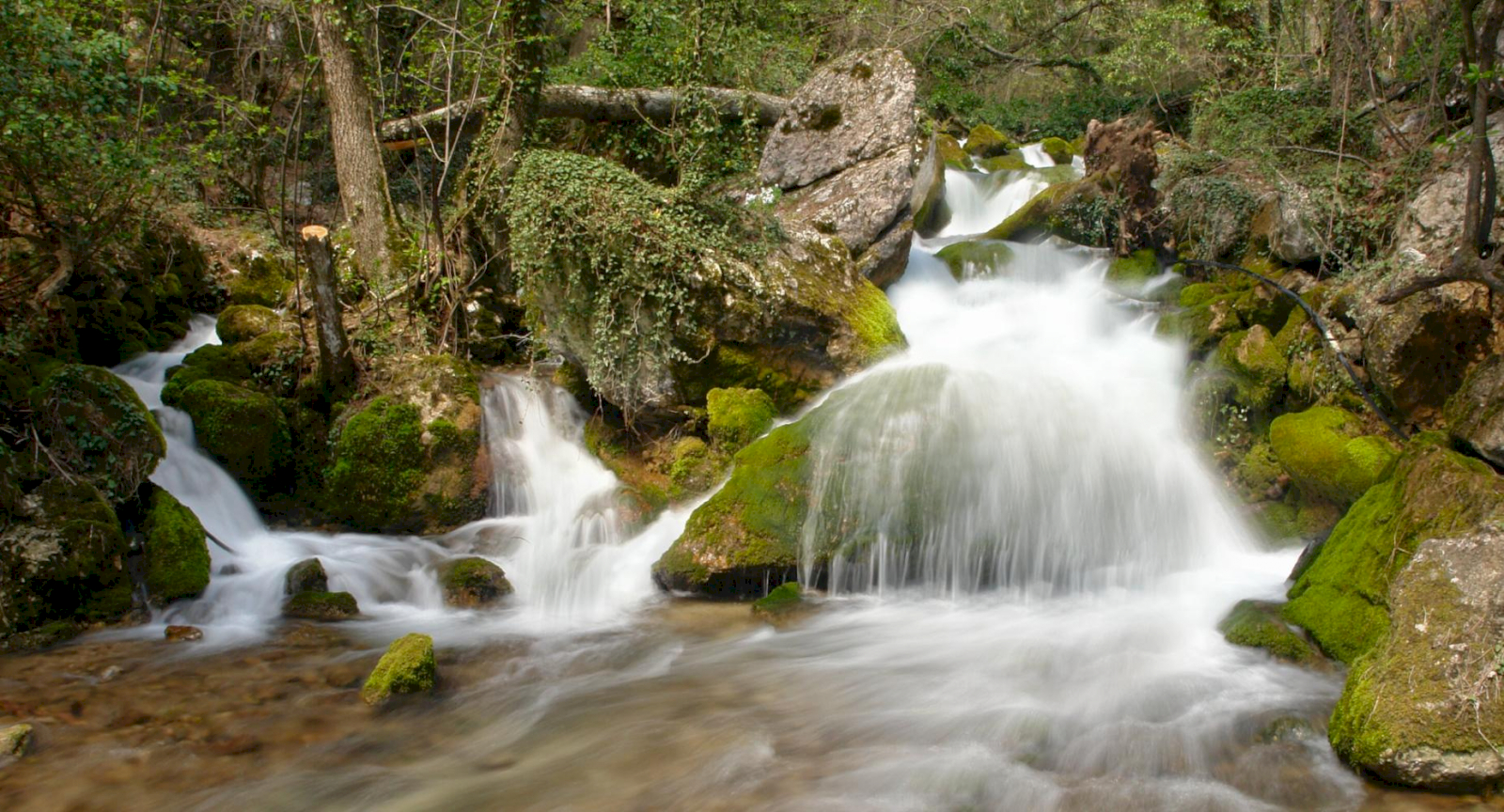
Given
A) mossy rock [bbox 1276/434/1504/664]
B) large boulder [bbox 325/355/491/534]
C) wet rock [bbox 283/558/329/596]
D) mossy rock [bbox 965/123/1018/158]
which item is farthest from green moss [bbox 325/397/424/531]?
mossy rock [bbox 965/123/1018/158]

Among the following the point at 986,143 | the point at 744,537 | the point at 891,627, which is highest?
the point at 986,143

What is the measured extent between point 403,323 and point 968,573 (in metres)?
6.27

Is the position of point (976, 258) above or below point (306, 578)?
above

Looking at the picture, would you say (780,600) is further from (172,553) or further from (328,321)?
(328,321)

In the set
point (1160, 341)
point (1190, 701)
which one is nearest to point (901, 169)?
point (1160, 341)

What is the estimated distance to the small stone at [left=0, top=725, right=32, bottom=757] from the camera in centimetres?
406

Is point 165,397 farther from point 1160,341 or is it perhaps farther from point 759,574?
point 1160,341

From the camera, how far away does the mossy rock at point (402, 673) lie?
4.93 metres

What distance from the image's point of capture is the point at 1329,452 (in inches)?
257

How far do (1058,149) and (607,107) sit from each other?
8593mm

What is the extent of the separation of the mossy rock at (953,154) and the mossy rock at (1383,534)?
10495 millimetres

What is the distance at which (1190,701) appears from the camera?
4668mm

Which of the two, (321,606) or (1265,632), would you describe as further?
(321,606)

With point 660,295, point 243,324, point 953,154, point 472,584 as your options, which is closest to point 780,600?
point 472,584
